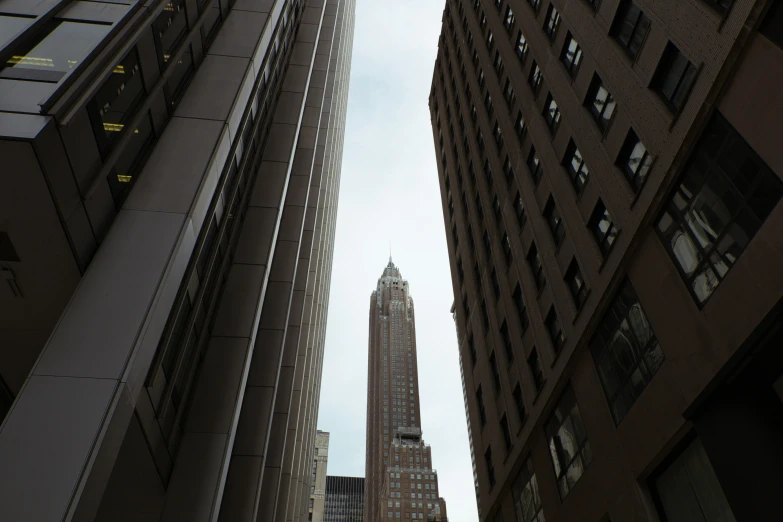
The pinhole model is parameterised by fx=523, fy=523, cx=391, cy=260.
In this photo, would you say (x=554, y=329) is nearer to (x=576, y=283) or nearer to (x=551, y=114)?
(x=576, y=283)

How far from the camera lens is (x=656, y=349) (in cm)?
1603

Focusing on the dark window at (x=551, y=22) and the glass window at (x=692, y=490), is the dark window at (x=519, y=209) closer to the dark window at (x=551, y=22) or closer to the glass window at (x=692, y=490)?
the dark window at (x=551, y=22)

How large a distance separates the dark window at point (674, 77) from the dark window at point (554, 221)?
760cm

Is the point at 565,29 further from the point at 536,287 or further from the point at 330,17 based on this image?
the point at 330,17

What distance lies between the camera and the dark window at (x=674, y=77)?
53.3 ft

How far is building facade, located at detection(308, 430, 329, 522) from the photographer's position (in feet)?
331

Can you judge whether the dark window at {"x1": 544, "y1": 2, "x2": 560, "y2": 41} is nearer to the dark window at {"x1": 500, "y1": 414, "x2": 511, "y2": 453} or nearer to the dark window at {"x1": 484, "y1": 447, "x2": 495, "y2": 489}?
the dark window at {"x1": 500, "y1": 414, "x2": 511, "y2": 453}

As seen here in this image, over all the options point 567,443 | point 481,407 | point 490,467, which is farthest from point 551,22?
point 490,467

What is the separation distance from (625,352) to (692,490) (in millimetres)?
4650

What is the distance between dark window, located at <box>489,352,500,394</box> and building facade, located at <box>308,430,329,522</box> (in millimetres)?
65199

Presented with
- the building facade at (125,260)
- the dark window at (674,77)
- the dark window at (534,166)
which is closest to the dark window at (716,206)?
the dark window at (674,77)

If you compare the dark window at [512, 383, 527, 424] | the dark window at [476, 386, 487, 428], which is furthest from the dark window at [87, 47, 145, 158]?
the dark window at [476, 386, 487, 428]

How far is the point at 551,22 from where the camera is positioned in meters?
27.6

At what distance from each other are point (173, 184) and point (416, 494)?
16273 cm
